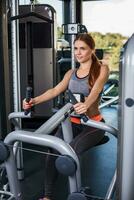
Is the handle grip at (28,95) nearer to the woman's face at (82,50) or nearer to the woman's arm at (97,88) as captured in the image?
the woman's arm at (97,88)

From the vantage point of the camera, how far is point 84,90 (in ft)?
6.93

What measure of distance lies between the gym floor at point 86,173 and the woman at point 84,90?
59 cm

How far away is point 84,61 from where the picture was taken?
2.16 m

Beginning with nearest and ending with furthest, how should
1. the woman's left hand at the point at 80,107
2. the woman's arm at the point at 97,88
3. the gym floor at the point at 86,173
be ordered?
the woman's left hand at the point at 80,107 < the woman's arm at the point at 97,88 < the gym floor at the point at 86,173

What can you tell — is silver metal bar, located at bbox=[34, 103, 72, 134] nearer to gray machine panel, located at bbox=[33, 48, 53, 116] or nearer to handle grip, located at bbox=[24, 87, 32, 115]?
handle grip, located at bbox=[24, 87, 32, 115]

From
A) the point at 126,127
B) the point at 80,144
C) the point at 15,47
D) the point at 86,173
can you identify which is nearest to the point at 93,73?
the point at 80,144

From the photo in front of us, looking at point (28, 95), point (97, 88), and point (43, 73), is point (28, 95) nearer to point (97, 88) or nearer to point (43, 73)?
point (97, 88)

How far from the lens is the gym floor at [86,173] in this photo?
2.61 metres

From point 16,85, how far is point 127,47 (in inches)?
58.7

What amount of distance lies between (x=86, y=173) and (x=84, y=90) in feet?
3.90

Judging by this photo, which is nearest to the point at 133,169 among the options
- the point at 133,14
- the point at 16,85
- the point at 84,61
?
the point at 84,61

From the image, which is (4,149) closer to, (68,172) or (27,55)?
(68,172)

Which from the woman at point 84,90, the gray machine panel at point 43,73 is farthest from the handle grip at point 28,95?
the gray machine panel at point 43,73

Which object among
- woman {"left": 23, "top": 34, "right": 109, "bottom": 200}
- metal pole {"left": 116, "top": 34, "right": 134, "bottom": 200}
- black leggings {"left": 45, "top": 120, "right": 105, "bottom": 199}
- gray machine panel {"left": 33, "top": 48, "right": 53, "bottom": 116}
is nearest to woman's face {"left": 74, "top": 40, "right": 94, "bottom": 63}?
woman {"left": 23, "top": 34, "right": 109, "bottom": 200}
